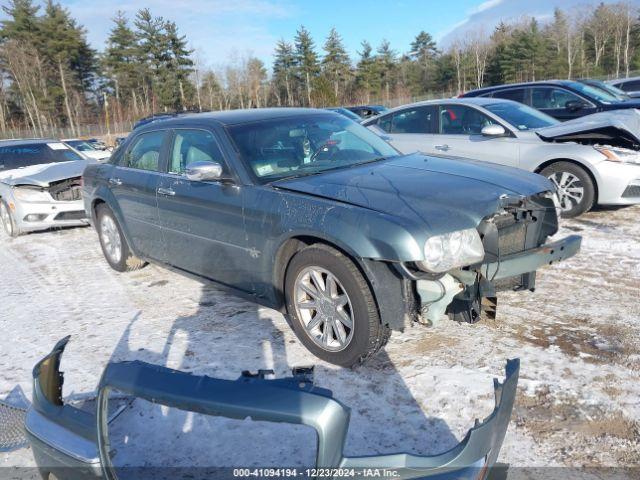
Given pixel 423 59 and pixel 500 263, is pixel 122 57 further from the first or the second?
pixel 500 263

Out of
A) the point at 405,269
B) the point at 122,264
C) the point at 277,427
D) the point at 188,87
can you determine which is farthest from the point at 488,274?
the point at 188,87

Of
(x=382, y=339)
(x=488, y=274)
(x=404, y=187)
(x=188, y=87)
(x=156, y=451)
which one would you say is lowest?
(x=156, y=451)

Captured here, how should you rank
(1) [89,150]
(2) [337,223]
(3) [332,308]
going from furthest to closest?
(1) [89,150]
(3) [332,308]
(2) [337,223]

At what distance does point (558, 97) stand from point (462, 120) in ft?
11.0

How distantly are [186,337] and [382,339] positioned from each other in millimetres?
1658

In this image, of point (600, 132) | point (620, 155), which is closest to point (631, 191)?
point (620, 155)

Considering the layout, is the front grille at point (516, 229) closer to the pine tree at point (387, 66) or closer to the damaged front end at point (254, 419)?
the damaged front end at point (254, 419)

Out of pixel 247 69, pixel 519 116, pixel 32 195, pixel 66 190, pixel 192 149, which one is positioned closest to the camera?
pixel 192 149

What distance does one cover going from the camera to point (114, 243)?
5.86 meters

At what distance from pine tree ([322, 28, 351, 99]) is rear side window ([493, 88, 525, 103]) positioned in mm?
56480

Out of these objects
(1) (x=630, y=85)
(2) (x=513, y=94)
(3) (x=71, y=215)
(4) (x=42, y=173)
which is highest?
(1) (x=630, y=85)

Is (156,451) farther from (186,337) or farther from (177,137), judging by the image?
(177,137)

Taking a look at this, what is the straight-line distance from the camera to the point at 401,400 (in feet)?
9.81

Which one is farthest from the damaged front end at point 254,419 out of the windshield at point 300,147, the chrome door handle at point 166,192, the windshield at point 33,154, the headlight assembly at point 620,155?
the windshield at point 33,154
